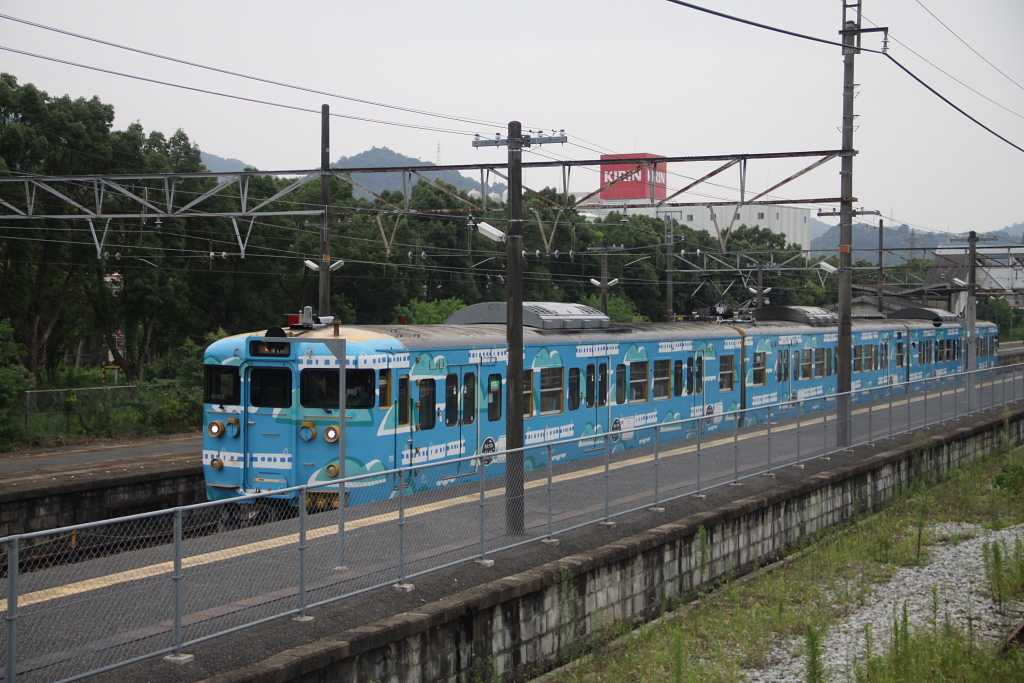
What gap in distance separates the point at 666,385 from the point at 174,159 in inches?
966

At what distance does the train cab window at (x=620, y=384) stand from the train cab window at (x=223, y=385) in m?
8.34

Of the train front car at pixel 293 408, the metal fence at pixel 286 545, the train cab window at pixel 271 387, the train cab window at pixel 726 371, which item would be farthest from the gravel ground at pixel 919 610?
the train cab window at pixel 726 371

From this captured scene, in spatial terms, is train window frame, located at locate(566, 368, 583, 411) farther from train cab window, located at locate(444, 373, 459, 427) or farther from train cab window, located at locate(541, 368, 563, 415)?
train cab window, located at locate(444, 373, 459, 427)

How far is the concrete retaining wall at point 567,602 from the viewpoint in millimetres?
9125

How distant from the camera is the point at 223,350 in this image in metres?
16.3

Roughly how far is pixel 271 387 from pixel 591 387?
23.6 feet

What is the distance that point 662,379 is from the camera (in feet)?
79.4

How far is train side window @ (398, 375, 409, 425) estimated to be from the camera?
16.0 meters

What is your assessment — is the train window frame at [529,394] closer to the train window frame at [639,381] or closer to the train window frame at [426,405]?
the train window frame at [426,405]

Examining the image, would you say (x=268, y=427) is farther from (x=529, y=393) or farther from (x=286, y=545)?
(x=286, y=545)

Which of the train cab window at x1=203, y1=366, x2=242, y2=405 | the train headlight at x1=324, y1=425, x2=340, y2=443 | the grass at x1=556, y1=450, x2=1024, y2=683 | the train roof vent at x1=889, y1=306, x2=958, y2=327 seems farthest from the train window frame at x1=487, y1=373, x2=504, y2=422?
the train roof vent at x1=889, y1=306, x2=958, y2=327

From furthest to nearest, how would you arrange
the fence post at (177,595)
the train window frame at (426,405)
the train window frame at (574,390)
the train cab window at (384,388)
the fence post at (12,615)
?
the train window frame at (574,390), the train window frame at (426,405), the train cab window at (384,388), the fence post at (177,595), the fence post at (12,615)

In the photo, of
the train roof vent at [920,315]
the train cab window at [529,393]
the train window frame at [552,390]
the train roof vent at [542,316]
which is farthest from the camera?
the train roof vent at [920,315]

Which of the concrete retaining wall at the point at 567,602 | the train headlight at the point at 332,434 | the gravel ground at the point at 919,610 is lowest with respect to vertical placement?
the gravel ground at the point at 919,610
